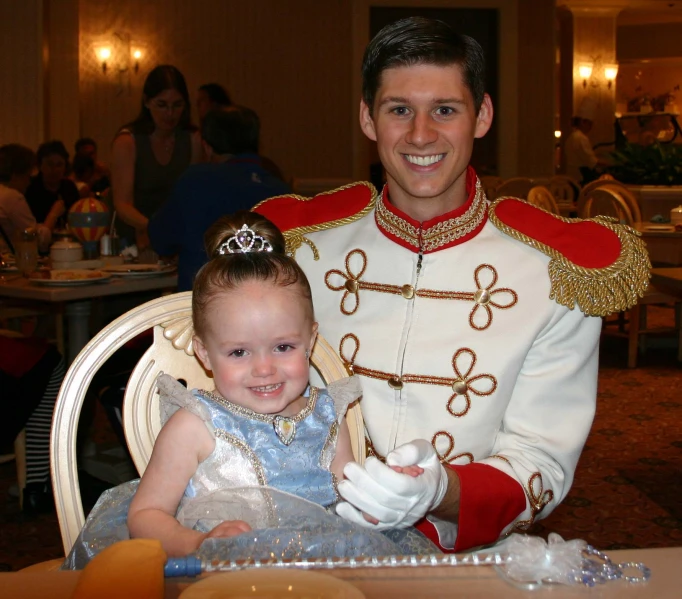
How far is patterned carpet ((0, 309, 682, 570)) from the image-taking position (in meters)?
2.88

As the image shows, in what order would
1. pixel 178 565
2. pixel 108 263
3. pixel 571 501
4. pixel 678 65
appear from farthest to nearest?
pixel 678 65
pixel 108 263
pixel 571 501
pixel 178 565

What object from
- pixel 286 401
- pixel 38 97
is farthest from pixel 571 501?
pixel 38 97

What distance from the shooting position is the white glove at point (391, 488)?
0.97 m

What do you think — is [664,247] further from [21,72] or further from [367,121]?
[21,72]

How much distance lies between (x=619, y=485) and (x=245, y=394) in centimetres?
243

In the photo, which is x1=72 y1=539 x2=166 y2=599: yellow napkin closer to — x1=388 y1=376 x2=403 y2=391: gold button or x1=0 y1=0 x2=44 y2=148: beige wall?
x1=388 y1=376 x2=403 y2=391: gold button

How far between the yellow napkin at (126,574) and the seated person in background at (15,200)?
9.05 ft

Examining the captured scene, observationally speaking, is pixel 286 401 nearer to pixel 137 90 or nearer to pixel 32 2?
pixel 32 2

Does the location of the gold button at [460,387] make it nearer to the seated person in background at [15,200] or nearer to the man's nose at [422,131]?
the man's nose at [422,131]

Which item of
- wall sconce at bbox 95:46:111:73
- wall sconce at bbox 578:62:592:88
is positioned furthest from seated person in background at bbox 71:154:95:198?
wall sconce at bbox 578:62:592:88

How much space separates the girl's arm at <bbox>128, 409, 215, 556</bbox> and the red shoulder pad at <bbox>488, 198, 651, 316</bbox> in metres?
0.57

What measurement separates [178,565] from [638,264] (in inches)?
33.5

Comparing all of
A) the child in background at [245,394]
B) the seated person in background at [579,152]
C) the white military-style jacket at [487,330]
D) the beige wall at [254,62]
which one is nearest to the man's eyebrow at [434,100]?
the white military-style jacket at [487,330]

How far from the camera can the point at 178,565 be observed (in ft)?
2.87
